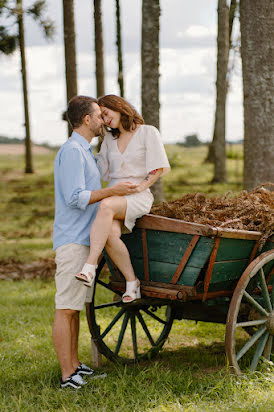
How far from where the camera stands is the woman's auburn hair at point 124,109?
4410 mm

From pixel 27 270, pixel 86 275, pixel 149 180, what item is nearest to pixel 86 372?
pixel 86 275

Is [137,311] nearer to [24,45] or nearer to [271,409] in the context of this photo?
[271,409]

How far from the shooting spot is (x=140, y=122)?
452 cm

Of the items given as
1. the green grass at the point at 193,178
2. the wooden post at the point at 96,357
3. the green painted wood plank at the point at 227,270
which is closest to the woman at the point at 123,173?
the green painted wood plank at the point at 227,270

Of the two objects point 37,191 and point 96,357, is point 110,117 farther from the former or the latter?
point 37,191

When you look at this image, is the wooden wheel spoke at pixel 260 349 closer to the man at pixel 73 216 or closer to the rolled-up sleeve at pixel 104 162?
the man at pixel 73 216

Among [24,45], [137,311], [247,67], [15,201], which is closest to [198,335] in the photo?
[137,311]

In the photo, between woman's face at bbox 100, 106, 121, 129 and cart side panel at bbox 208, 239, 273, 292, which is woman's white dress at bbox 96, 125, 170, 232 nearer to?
woman's face at bbox 100, 106, 121, 129

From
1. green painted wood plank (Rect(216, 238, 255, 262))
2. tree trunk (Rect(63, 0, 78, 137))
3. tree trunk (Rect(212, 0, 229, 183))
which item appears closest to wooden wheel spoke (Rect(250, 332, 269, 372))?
green painted wood plank (Rect(216, 238, 255, 262))

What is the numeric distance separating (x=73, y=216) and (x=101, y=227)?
1.09 feet

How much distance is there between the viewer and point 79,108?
4.40 metres

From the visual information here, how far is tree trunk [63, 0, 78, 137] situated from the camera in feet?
35.1

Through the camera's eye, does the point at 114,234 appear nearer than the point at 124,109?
Yes

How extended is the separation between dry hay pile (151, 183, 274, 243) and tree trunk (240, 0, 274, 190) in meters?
2.27
